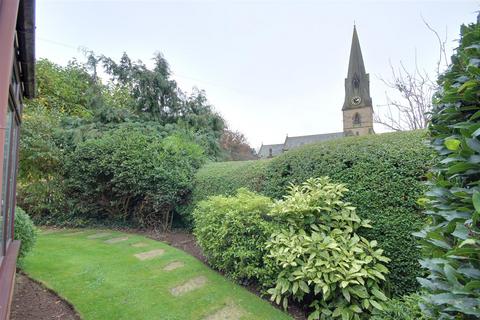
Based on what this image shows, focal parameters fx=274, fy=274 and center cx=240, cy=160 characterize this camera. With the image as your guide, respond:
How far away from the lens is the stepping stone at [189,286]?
399 cm

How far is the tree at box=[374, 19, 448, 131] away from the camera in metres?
8.36

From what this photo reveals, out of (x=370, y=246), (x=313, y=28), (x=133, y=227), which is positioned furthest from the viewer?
(x=313, y=28)

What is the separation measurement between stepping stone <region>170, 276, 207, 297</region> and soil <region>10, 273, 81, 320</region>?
122cm

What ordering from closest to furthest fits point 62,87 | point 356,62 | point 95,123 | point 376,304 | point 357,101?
point 376,304
point 95,123
point 62,87
point 356,62
point 357,101

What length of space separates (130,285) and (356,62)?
32366mm

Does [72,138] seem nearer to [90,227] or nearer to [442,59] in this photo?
[90,227]

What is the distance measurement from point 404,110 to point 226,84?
1025 centimetres

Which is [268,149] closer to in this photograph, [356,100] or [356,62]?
[356,100]

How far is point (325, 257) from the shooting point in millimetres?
3457

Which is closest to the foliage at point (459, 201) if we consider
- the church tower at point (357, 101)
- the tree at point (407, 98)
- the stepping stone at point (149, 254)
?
the stepping stone at point (149, 254)

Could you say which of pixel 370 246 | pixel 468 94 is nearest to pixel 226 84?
pixel 370 246

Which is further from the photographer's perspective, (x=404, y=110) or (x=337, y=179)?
(x=404, y=110)

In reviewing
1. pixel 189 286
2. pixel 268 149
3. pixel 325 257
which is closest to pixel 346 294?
pixel 325 257

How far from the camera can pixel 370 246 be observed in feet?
11.9
